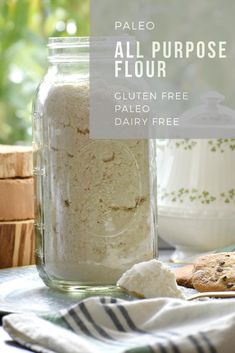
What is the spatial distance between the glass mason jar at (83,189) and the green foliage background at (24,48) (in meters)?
1.13

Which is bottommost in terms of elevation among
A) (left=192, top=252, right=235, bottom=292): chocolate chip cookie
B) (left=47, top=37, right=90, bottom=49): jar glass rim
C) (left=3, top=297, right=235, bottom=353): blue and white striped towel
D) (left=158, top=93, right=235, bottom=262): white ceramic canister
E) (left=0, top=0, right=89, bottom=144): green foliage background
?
(left=3, top=297, right=235, bottom=353): blue and white striped towel

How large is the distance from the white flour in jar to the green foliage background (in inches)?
45.3

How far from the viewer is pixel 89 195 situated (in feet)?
3.66

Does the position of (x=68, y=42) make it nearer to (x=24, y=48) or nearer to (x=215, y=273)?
(x=215, y=273)

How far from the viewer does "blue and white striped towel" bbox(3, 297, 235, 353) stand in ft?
2.78


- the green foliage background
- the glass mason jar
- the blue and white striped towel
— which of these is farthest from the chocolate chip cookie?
the green foliage background

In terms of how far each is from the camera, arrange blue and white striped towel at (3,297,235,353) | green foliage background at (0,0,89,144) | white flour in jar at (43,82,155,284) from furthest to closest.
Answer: green foliage background at (0,0,89,144) < white flour in jar at (43,82,155,284) < blue and white striped towel at (3,297,235,353)

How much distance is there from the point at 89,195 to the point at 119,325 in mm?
243

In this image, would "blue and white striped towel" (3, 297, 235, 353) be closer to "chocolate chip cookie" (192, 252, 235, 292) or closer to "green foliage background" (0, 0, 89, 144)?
"chocolate chip cookie" (192, 252, 235, 292)

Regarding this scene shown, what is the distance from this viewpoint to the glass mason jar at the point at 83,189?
3.66ft

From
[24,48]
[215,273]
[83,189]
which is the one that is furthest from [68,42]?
[24,48]

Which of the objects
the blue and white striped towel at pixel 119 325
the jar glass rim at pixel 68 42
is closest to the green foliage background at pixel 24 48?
the jar glass rim at pixel 68 42

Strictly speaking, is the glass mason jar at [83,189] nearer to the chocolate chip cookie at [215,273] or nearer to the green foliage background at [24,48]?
the chocolate chip cookie at [215,273]

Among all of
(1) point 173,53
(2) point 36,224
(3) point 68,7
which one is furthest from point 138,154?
(3) point 68,7
